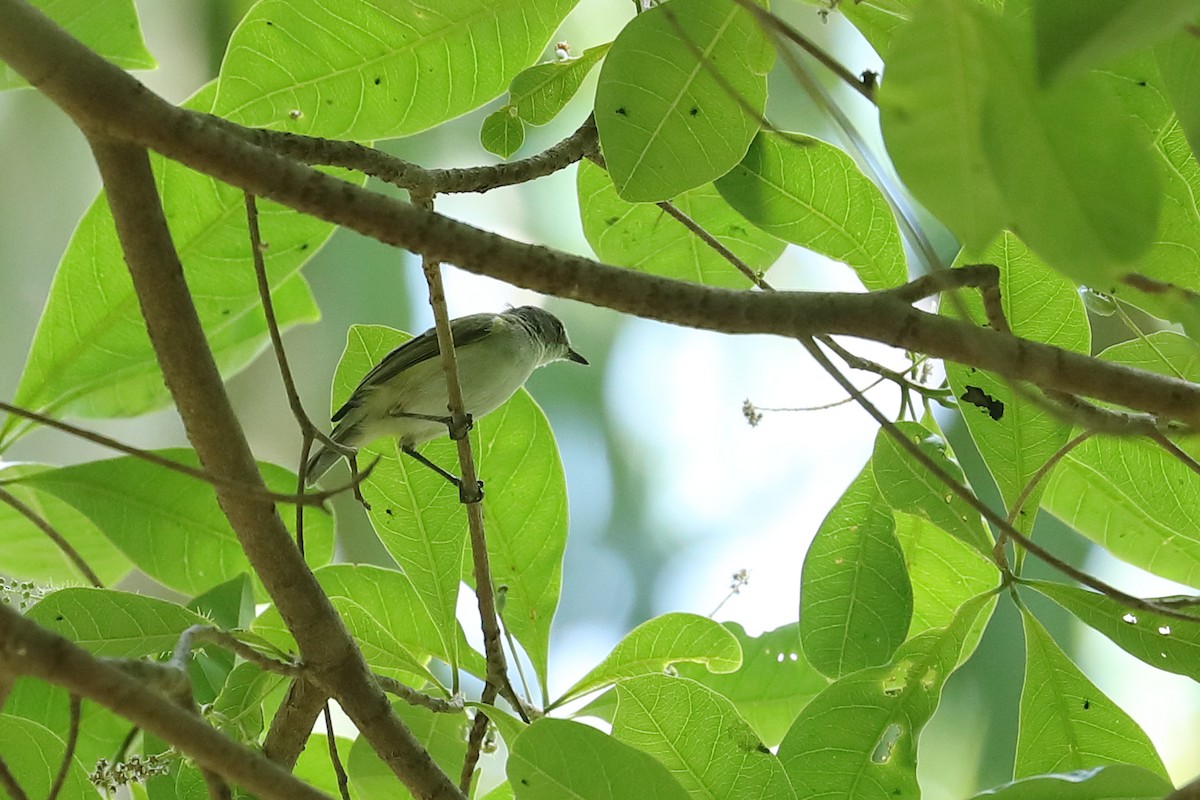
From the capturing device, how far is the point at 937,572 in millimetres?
1343

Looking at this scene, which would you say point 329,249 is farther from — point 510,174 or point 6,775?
point 6,775

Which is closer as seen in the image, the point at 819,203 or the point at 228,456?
the point at 228,456

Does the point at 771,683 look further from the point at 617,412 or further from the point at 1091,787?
the point at 617,412

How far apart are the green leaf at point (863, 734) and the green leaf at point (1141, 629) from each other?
5.9 inches

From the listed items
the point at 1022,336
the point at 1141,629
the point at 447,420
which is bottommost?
the point at 1141,629

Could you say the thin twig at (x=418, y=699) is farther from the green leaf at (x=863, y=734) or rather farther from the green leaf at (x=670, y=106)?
the green leaf at (x=670, y=106)

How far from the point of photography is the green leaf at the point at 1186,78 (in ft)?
1.88

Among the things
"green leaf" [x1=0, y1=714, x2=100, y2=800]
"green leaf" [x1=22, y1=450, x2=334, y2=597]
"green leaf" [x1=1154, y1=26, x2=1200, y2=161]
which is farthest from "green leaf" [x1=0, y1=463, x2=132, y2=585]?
"green leaf" [x1=1154, y1=26, x2=1200, y2=161]

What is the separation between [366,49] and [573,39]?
3.81 feet

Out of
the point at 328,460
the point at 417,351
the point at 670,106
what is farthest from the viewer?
the point at 328,460

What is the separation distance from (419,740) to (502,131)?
0.70 m

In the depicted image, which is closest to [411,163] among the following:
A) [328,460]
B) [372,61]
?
[372,61]

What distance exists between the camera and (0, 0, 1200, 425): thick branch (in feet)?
2.34

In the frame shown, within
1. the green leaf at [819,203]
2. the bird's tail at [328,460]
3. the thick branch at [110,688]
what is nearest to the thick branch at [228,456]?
the thick branch at [110,688]
